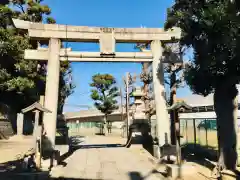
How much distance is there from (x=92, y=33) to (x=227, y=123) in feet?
25.6

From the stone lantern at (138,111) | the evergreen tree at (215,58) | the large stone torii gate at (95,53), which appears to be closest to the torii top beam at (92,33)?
the large stone torii gate at (95,53)

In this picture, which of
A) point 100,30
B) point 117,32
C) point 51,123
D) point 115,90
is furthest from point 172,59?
point 115,90

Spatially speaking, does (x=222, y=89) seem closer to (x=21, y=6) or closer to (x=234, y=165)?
(x=234, y=165)

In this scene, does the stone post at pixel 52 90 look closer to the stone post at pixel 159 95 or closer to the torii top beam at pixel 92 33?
the torii top beam at pixel 92 33

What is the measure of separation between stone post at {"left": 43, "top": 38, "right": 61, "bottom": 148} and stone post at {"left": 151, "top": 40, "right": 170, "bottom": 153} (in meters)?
5.09

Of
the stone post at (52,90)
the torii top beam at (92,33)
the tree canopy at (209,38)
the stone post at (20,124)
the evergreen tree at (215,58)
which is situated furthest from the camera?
the stone post at (20,124)

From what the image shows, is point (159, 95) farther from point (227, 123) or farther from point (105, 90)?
point (105, 90)

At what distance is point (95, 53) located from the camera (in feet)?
39.9

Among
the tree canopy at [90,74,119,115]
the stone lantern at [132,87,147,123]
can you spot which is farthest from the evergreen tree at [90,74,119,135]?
the stone lantern at [132,87,147,123]

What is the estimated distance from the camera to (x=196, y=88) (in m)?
9.36

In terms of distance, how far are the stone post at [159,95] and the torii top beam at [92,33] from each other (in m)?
0.58

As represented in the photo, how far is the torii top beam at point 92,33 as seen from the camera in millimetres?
11578

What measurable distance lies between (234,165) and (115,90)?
24634 millimetres

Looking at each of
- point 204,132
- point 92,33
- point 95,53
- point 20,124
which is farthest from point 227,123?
point 20,124
